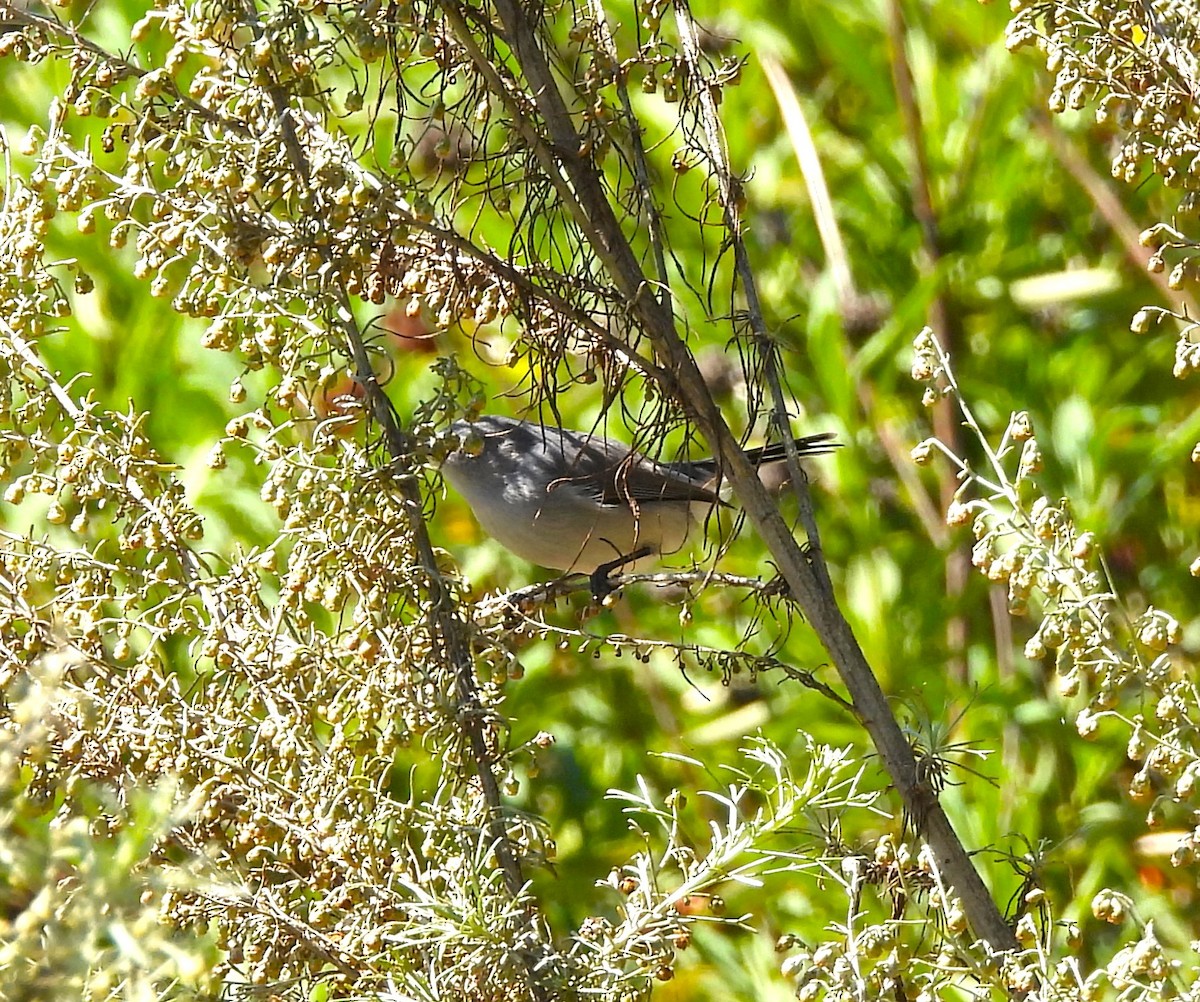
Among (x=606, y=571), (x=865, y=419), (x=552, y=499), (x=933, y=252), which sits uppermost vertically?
(x=933, y=252)

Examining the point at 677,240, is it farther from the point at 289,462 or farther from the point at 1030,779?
the point at 289,462

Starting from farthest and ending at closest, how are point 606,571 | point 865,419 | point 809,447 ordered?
point 606,571 → point 865,419 → point 809,447

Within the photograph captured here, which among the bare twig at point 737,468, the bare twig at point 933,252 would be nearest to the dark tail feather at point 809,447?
the bare twig at point 933,252

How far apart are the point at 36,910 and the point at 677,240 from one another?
234 cm

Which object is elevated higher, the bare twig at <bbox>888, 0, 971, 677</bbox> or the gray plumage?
the bare twig at <bbox>888, 0, 971, 677</bbox>

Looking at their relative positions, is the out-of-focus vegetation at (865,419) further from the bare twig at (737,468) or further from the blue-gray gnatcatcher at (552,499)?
the bare twig at (737,468)

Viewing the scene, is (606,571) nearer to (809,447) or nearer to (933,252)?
(809,447)

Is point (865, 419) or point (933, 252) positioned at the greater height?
point (933, 252)

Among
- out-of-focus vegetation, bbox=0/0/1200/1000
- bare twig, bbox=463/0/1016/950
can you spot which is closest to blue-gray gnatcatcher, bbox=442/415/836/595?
out-of-focus vegetation, bbox=0/0/1200/1000

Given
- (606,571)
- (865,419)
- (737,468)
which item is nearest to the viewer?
(737,468)

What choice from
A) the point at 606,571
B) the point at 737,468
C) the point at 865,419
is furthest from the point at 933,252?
the point at 737,468

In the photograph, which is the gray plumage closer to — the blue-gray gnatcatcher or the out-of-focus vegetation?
the blue-gray gnatcatcher

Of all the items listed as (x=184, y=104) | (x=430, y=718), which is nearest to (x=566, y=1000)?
(x=430, y=718)

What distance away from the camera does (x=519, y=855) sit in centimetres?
107
